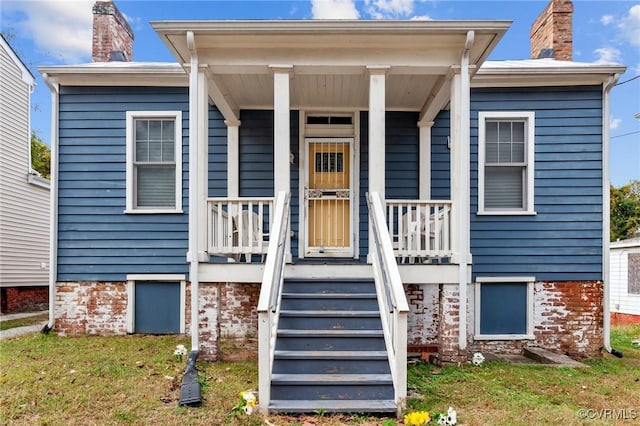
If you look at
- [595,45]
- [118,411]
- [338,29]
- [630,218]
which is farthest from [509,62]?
[630,218]

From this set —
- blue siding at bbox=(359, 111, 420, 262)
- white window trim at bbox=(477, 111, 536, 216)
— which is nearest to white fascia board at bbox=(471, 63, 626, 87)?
white window trim at bbox=(477, 111, 536, 216)

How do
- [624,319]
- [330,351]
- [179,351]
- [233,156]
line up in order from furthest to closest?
[624,319] → [233,156] → [179,351] → [330,351]

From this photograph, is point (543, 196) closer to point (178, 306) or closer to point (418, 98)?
point (418, 98)

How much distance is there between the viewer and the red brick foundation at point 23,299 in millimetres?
9633

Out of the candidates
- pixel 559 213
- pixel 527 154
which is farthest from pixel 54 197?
pixel 559 213

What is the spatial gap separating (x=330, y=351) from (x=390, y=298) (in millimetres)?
793

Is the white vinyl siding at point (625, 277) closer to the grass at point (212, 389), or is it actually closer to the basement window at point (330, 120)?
the grass at point (212, 389)

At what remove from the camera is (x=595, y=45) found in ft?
59.9

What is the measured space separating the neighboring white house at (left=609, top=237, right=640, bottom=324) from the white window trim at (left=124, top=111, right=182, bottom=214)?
463 inches

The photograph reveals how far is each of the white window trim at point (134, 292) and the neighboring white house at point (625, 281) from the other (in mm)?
11629

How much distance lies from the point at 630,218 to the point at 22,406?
2730cm

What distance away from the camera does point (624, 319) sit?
479 inches

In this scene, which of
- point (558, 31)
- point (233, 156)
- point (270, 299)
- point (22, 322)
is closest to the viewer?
point (270, 299)

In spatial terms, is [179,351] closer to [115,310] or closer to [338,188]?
[115,310]
